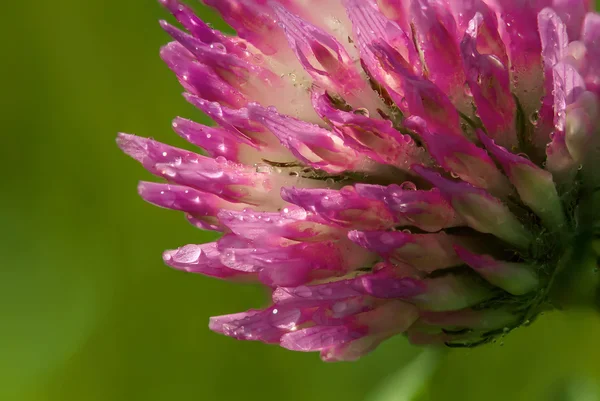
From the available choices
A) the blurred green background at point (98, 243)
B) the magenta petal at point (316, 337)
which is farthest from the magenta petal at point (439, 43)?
the blurred green background at point (98, 243)

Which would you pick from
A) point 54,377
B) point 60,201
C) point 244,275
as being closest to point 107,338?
point 54,377

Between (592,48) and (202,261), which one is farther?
(202,261)

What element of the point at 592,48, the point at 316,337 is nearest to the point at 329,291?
the point at 316,337

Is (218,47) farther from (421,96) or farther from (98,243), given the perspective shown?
(98,243)

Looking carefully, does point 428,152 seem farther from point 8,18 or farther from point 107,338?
point 8,18

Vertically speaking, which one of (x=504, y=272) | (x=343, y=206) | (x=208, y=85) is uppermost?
→ (x=208, y=85)

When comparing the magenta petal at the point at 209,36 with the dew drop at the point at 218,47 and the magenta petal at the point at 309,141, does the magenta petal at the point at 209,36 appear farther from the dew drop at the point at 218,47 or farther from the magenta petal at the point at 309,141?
the magenta petal at the point at 309,141
